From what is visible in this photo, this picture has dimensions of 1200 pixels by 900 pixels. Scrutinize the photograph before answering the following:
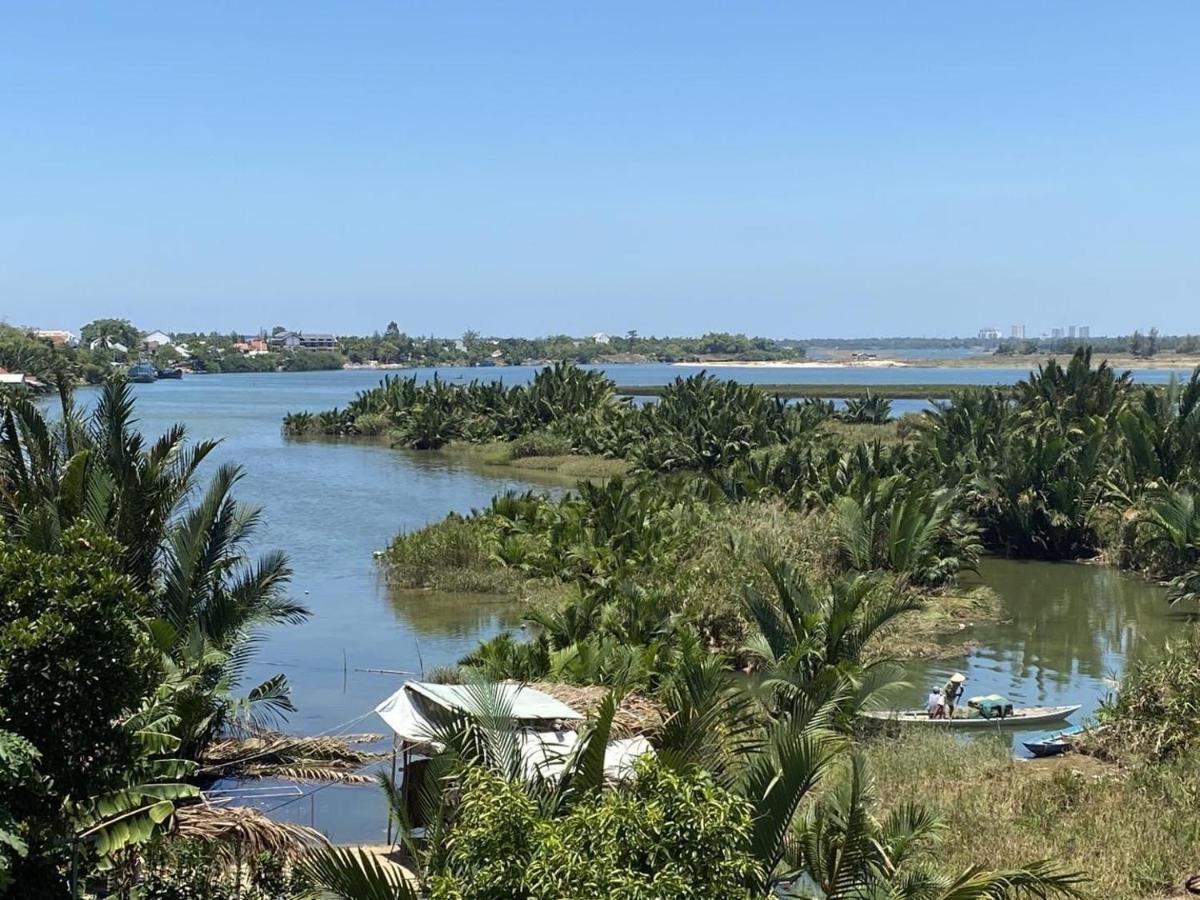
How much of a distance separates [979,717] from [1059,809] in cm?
567

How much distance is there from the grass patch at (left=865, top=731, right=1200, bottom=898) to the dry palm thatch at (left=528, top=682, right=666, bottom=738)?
2669 mm

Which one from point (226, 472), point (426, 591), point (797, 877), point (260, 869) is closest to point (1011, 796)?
point (797, 877)

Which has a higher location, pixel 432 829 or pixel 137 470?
pixel 137 470

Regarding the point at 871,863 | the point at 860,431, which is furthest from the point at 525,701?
the point at 860,431

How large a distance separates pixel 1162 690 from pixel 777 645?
188 inches

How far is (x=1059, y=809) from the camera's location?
13375mm

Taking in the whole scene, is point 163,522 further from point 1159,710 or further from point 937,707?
point 1159,710

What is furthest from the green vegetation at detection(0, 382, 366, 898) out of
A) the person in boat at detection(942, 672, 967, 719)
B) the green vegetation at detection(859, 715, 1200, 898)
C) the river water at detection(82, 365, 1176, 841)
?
the person in boat at detection(942, 672, 967, 719)

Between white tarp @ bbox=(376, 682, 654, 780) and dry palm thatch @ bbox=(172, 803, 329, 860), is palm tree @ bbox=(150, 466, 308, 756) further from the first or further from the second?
dry palm thatch @ bbox=(172, 803, 329, 860)

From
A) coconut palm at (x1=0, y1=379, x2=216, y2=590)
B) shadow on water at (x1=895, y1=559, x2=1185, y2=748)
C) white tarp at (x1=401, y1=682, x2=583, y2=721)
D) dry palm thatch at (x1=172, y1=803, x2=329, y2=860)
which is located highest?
coconut palm at (x1=0, y1=379, x2=216, y2=590)

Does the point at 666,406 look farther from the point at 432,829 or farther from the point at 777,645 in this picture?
the point at 432,829

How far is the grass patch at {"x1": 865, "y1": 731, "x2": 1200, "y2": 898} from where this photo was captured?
38.1ft

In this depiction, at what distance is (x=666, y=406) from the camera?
5631 centimetres

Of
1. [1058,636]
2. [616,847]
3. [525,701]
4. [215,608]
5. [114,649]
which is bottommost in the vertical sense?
[1058,636]
